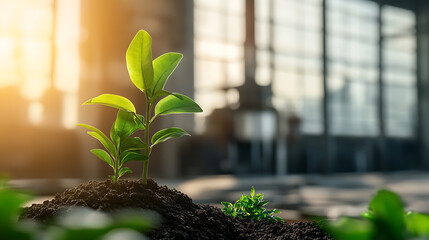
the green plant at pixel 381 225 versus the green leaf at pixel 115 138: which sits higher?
the green leaf at pixel 115 138

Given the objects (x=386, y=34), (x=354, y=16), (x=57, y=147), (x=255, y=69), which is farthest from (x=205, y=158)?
(x=386, y=34)

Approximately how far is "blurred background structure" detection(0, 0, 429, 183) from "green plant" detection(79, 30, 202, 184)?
6419mm

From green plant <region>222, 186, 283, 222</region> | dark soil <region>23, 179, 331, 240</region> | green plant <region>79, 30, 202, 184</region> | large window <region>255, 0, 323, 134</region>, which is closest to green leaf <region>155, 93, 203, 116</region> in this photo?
green plant <region>79, 30, 202, 184</region>

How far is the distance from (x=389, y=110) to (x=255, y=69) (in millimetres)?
6054

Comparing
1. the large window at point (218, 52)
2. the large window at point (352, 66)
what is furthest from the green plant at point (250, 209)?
the large window at point (352, 66)

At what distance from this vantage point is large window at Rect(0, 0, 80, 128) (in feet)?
21.6

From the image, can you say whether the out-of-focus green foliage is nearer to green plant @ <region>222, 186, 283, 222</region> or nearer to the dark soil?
the dark soil

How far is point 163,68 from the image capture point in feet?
2.58

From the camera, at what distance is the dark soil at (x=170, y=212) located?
0.73 metres

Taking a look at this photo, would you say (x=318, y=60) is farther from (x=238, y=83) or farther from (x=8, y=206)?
(x=8, y=206)

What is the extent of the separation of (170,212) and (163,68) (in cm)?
24

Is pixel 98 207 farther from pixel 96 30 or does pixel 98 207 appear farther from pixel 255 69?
pixel 255 69

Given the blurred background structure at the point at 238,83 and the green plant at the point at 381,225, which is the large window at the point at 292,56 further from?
the green plant at the point at 381,225

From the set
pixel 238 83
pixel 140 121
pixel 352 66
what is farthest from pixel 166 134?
pixel 352 66
